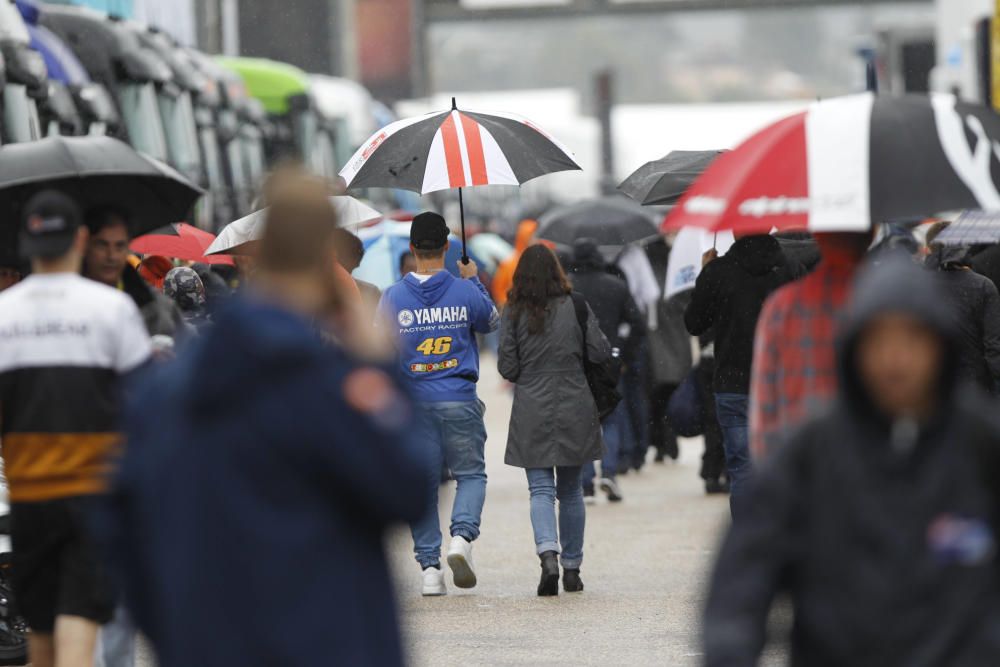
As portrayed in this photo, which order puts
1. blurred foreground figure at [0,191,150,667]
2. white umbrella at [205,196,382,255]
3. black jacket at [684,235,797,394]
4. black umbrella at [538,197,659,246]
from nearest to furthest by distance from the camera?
blurred foreground figure at [0,191,150,667]
black jacket at [684,235,797,394]
white umbrella at [205,196,382,255]
black umbrella at [538,197,659,246]

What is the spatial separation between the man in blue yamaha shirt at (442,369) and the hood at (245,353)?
6.33 meters

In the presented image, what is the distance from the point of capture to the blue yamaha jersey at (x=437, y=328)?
10.3 metres

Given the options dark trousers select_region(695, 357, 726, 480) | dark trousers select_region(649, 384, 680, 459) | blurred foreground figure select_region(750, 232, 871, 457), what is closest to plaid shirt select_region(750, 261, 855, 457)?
blurred foreground figure select_region(750, 232, 871, 457)

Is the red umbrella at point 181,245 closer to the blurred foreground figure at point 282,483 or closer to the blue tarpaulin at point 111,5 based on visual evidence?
the blurred foreground figure at point 282,483

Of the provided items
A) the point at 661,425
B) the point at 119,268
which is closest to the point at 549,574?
the point at 119,268

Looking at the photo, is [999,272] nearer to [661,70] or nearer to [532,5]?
[532,5]

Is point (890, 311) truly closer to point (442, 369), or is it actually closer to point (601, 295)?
point (442, 369)

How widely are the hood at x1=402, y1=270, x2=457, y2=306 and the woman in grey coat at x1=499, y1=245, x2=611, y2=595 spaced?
14.6 inches

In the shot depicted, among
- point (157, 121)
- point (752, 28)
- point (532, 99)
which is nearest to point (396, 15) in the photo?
point (532, 99)

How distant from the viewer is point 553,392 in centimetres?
1049

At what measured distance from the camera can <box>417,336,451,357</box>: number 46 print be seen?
10.3m

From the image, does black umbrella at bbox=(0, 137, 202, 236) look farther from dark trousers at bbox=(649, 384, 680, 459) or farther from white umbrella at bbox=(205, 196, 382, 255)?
dark trousers at bbox=(649, 384, 680, 459)

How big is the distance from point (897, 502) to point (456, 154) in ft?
23.8

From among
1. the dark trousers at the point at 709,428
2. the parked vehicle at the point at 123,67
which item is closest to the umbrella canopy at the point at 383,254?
the dark trousers at the point at 709,428
